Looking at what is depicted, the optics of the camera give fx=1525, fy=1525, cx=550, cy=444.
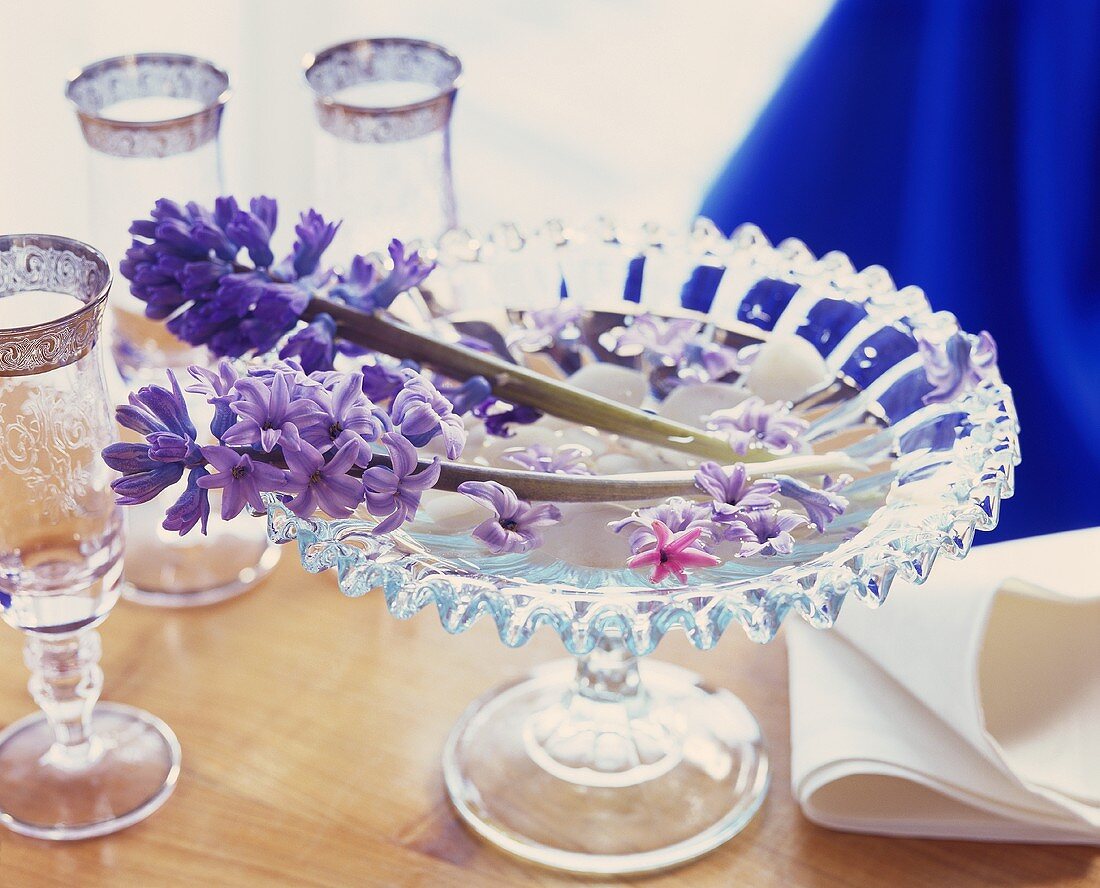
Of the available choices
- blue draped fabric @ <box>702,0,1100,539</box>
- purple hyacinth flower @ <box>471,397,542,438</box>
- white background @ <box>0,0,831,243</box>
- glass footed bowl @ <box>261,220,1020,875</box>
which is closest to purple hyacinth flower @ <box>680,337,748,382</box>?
glass footed bowl @ <box>261,220,1020,875</box>

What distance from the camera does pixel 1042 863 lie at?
0.68m

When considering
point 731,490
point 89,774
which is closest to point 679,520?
point 731,490

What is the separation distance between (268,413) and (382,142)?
0.40 m

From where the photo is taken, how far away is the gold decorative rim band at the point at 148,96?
32.3 inches

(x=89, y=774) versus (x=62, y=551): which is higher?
(x=62, y=551)

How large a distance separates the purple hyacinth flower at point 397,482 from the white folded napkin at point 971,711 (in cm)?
27

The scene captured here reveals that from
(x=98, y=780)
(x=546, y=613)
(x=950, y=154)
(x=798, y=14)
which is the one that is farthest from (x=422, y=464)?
(x=798, y=14)

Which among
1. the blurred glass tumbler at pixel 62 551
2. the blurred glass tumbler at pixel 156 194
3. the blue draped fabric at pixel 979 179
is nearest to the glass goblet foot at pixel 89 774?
the blurred glass tumbler at pixel 62 551

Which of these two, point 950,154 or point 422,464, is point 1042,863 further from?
point 950,154

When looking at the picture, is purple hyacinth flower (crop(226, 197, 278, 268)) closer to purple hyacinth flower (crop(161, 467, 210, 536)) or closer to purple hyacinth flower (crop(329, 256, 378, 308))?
purple hyacinth flower (crop(329, 256, 378, 308))

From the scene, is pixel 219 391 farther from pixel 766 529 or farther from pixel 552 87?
pixel 552 87

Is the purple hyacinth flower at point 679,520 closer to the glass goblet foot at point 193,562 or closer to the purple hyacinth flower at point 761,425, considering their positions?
the purple hyacinth flower at point 761,425

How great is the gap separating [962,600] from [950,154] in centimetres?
80

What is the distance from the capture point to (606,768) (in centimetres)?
74
